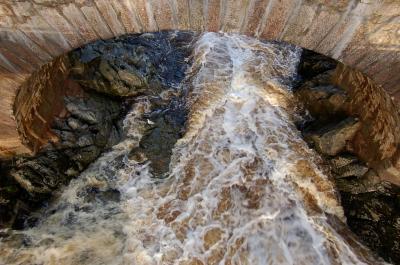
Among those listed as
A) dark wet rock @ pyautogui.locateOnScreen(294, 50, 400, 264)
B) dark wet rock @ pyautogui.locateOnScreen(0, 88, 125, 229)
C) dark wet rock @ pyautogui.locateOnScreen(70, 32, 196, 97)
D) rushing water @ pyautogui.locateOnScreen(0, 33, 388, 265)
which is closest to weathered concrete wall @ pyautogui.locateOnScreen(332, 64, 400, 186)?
dark wet rock @ pyautogui.locateOnScreen(294, 50, 400, 264)

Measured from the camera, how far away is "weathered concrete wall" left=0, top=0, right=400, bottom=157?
6.08 feet

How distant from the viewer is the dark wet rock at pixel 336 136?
12.6 feet

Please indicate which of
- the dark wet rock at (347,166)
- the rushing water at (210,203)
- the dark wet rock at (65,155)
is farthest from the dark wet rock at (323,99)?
the dark wet rock at (65,155)

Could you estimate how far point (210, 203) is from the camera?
143 inches

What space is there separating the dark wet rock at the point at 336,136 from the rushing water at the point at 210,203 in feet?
0.56

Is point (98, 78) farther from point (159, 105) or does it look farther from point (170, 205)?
point (170, 205)

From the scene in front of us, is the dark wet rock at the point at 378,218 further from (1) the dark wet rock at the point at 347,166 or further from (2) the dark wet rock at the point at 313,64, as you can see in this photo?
(2) the dark wet rock at the point at 313,64

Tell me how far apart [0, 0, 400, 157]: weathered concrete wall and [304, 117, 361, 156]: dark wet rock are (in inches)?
62.3

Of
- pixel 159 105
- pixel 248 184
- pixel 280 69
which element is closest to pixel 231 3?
pixel 248 184

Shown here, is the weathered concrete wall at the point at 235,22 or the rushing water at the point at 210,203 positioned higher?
the weathered concrete wall at the point at 235,22

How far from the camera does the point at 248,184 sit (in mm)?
3764

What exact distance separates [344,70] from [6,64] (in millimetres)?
3700

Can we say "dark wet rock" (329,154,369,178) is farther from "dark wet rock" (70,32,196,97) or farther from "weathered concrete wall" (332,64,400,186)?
"dark wet rock" (70,32,196,97)

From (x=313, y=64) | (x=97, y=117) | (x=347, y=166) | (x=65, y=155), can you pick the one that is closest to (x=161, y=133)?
(x=97, y=117)
